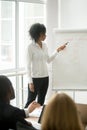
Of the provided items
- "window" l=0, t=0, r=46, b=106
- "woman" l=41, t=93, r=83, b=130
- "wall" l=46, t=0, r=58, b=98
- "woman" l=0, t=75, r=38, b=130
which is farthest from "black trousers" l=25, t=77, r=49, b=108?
"woman" l=41, t=93, r=83, b=130

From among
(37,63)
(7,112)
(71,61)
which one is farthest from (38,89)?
(7,112)

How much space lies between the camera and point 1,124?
7.42ft

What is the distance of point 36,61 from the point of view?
4.45 metres

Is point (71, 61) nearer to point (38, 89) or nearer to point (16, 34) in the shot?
point (38, 89)

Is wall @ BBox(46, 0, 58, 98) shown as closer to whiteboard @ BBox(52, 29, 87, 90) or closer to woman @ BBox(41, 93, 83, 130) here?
whiteboard @ BBox(52, 29, 87, 90)

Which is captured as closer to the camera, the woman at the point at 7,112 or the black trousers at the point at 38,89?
the woman at the point at 7,112

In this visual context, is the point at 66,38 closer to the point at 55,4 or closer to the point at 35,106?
the point at 55,4

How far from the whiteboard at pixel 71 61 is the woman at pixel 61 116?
3.04 metres

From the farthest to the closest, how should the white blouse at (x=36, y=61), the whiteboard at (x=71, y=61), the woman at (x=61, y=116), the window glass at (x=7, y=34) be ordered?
1. the window glass at (x=7, y=34)
2. the whiteboard at (x=71, y=61)
3. the white blouse at (x=36, y=61)
4. the woman at (x=61, y=116)

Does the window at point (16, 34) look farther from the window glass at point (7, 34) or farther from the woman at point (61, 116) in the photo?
the woman at point (61, 116)

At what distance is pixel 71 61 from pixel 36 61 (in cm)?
62

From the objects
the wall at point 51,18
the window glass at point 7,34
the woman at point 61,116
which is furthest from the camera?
the wall at point 51,18

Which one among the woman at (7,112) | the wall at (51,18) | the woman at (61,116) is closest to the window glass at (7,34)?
the wall at (51,18)

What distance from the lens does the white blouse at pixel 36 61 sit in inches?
171
